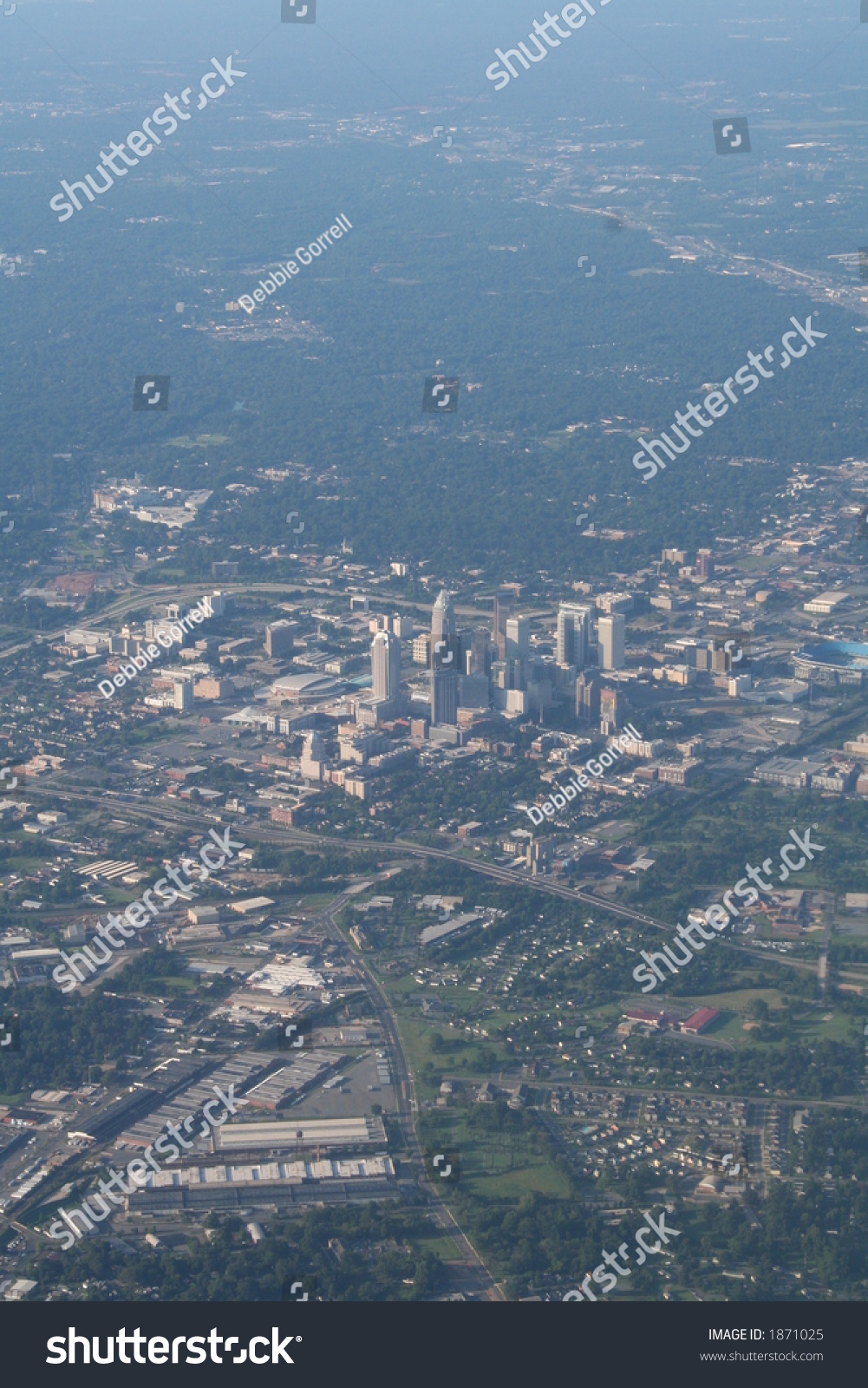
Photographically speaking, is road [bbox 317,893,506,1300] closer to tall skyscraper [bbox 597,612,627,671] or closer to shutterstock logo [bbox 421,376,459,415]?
tall skyscraper [bbox 597,612,627,671]

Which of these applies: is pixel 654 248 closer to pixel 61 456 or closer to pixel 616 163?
pixel 616 163

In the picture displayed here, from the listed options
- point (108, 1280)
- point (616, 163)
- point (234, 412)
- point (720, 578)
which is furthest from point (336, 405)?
point (108, 1280)
